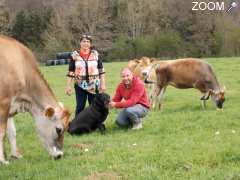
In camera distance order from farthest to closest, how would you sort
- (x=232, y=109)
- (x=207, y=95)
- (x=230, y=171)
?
(x=207, y=95) → (x=232, y=109) → (x=230, y=171)

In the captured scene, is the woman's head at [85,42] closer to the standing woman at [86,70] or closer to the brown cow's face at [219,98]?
the standing woman at [86,70]

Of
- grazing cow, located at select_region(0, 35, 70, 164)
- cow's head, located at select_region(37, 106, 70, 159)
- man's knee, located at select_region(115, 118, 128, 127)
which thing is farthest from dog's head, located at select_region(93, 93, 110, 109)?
cow's head, located at select_region(37, 106, 70, 159)

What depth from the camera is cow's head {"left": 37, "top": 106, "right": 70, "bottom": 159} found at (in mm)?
8117

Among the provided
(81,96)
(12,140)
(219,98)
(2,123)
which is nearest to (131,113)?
(81,96)

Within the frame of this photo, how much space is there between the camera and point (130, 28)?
65375mm

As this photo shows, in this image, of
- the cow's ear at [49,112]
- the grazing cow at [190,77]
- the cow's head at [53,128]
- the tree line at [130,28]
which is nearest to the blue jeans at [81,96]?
the cow's head at [53,128]

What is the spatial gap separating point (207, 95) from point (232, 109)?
1219mm

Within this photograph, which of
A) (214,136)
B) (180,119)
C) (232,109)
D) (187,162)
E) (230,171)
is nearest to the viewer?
(230,171)

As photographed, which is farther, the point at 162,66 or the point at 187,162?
the point at 162,66

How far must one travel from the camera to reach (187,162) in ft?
24.3

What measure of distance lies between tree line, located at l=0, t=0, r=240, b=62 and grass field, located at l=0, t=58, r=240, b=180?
157ft

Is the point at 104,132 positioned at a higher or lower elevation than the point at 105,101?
lower

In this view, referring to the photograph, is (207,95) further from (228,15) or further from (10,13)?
(10,13)

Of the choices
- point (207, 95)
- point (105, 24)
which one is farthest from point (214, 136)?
point (105, 24)
